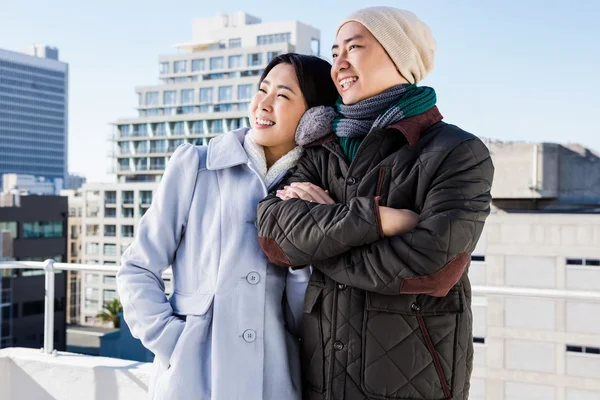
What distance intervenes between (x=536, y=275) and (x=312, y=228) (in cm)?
2793

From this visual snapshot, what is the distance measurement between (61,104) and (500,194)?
10468 centimetres

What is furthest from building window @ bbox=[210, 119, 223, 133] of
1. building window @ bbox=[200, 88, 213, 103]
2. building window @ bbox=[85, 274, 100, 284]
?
building window @ bbox=[85, 274, 100, 284]

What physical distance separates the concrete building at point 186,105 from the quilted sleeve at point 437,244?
5516 centimetres

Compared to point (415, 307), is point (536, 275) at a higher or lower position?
lower

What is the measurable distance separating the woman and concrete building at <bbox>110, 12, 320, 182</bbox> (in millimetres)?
54869

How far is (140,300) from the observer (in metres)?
1.36

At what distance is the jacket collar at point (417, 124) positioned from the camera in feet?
3.92

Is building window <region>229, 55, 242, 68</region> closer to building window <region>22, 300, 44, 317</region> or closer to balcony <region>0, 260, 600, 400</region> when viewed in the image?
building window <region>22, 300, 44, 317</region>

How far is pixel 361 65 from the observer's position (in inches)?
50.0

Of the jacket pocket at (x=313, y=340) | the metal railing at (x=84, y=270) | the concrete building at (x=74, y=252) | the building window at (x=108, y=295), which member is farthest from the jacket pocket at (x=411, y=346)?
the concrete building at (x=74, y=252)

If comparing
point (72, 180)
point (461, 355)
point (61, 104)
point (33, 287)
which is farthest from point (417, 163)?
point (72, 180)

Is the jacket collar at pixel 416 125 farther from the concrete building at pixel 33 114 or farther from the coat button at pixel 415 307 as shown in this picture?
the concrete building at pixel 33 114

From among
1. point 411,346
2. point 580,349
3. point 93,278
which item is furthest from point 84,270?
point 93,278

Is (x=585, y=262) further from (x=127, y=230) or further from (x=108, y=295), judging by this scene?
(x=108, y=295)
